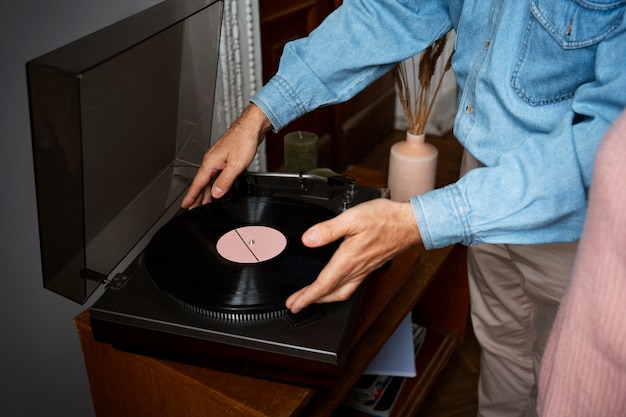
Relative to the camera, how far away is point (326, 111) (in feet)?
8.97

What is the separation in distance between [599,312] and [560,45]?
44cm

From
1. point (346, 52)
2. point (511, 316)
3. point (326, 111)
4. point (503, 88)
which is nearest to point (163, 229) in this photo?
point (346, 52)

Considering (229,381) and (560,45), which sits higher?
(560,45)

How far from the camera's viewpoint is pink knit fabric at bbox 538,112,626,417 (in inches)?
25.2

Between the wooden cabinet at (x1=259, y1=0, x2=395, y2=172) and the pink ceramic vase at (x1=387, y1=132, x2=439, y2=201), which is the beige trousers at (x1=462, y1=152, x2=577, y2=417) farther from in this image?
the wooden cabinet at (x1=259, y1=0, x2=395, y2=172)

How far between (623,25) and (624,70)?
0.08 meters

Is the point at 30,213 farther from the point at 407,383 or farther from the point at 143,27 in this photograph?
the point at 407,383

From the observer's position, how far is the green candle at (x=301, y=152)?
58.6 inches

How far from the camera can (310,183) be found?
48.9 inches

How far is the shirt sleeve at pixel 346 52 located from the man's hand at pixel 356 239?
38cm

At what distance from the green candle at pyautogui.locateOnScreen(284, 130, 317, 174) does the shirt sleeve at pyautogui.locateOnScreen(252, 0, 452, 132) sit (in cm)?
27

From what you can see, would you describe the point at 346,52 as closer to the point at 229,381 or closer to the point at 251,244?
the point at 251,244

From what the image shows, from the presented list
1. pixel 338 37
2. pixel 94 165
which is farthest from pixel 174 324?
pixel 338 37

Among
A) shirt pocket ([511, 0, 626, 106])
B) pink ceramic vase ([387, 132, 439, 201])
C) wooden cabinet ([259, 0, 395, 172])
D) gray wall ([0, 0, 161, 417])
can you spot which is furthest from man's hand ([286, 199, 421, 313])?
wooden cabinet ([259, 0, 395, 172])
